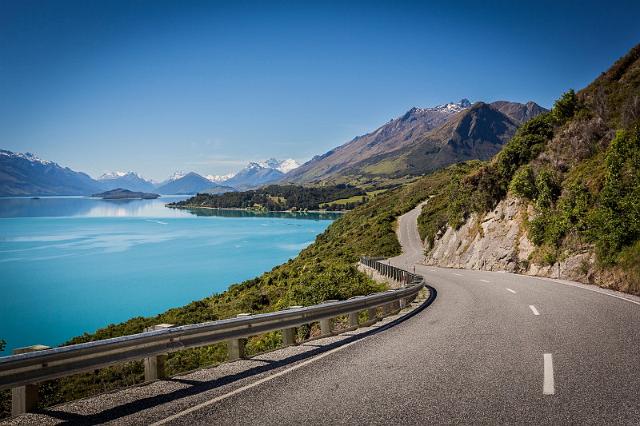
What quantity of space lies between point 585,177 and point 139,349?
29.0 meters

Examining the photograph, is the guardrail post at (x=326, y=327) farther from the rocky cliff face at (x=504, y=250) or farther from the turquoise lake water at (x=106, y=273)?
the turquoise lake water at (x=106, y=273)

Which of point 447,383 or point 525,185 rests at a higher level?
point 525,185

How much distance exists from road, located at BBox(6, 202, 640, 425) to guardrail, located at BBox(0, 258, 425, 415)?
1.61 feet

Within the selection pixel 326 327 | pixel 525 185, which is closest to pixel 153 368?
pixel 326 327

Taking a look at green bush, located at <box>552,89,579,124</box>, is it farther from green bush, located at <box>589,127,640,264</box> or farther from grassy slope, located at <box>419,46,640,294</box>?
green bush, located at <box>589,127,640,264</box>

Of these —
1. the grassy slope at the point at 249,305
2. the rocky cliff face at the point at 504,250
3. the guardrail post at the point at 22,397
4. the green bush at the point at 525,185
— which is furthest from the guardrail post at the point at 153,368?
the green bush at the point at 525,185

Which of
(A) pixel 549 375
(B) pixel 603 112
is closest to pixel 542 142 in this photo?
(B) pixel 603 112

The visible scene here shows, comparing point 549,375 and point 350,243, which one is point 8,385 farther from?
point 350,243

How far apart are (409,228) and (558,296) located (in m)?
65.6

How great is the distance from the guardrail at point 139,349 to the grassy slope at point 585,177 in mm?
14668

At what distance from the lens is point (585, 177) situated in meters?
27.8

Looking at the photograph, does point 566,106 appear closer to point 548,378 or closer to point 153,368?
point 548,378

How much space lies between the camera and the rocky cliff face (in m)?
24.1

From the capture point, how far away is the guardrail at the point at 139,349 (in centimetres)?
511
